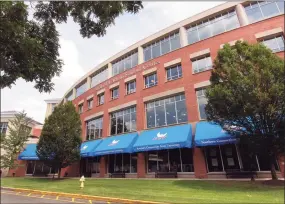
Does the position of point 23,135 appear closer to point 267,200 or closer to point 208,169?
point 208,169

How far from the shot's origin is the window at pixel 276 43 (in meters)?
18.0

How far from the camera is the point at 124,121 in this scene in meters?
25.4

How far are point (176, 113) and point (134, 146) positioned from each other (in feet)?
17.1

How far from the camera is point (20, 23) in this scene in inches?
214

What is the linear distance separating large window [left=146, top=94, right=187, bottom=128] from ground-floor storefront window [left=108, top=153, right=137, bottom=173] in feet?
13.5

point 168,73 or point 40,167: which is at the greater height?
point 168,73

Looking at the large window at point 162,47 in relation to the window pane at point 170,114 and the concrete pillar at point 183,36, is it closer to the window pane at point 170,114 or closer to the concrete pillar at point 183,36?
the concrete pillar at point 183,36

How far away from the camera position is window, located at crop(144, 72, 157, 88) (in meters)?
23.9

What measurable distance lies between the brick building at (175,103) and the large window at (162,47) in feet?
0.38

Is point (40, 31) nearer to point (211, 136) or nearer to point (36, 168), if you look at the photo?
point (211, 136)

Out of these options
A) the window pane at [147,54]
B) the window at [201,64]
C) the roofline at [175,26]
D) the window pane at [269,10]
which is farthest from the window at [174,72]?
the window pane at [269,10]

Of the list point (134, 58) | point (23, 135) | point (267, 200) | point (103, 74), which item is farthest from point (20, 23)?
point (23, 135)

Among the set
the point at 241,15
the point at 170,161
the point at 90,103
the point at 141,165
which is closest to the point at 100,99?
the point at 90,103

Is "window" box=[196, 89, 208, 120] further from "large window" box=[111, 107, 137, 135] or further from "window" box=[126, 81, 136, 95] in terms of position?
"window" box=[126, 81, 136, 95]
